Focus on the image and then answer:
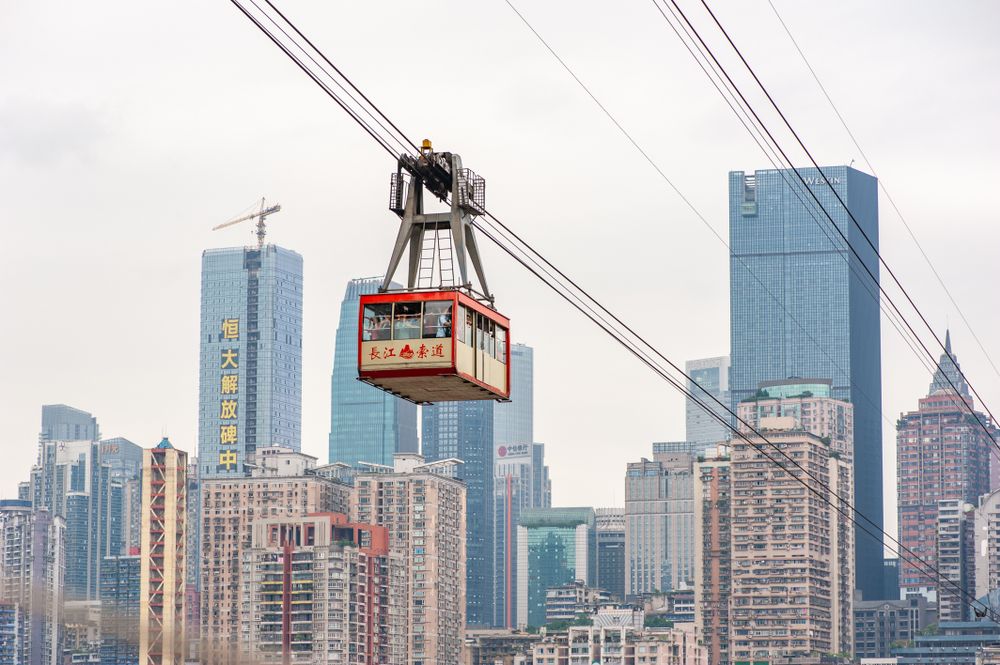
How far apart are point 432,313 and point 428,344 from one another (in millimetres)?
874

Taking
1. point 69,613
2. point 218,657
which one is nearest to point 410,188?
point 69,613

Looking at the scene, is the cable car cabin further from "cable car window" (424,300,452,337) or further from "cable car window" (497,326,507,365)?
"cable car window" (497,326,507,365)

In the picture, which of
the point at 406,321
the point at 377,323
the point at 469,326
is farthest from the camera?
the point at 377,323

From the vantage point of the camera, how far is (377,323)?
6488 cm

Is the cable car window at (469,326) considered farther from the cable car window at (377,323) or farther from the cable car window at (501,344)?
the cable car window at (501,344)

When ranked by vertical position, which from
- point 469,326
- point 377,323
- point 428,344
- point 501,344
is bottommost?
point 428,344

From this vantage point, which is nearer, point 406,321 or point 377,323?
point 406,321

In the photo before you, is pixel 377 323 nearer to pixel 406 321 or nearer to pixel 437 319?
pixel 406 321

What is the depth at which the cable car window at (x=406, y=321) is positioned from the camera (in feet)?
210

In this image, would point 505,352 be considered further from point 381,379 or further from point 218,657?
point 218,657

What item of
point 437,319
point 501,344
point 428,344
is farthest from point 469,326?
point 501,344

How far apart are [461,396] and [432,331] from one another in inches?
155

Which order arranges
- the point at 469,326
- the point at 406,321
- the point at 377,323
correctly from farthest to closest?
the point at 377,323 → the point at 469,326 → the point at 406,321

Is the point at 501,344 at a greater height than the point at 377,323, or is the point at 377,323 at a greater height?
the point at 377,323
